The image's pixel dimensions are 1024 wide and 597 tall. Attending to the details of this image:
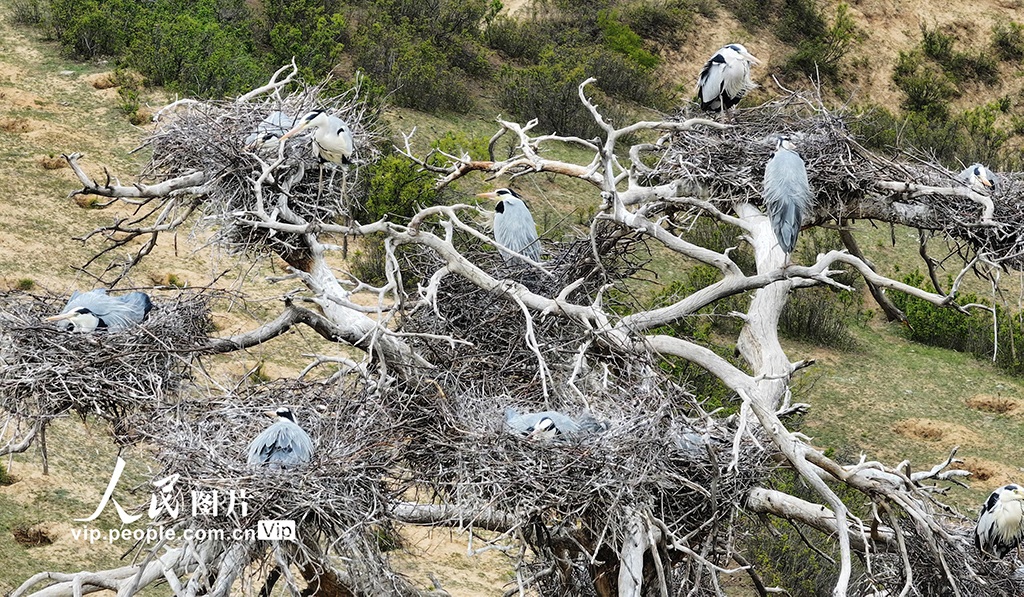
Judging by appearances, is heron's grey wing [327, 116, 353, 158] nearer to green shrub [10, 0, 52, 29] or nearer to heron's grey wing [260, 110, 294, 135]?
heron's grey wing [260, 110, 294, 135]

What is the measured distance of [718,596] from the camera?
4.55 m

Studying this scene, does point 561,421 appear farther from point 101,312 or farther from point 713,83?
point 713,83

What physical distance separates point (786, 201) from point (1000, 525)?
5.44 ft

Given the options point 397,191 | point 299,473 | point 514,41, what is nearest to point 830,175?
point 299,473

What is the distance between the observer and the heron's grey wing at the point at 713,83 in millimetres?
6453

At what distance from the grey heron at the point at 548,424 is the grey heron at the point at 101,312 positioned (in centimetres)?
180

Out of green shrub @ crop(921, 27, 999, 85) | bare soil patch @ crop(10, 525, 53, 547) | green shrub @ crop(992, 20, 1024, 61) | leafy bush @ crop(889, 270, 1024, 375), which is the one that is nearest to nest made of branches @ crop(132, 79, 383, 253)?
bare soil patch @ crop(10, 525, 53, 547)

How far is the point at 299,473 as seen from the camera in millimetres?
4008

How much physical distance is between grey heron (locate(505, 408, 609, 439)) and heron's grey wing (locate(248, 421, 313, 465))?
2.58ft

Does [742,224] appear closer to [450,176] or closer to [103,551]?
[450,176]

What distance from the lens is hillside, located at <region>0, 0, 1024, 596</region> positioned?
23.7 feet

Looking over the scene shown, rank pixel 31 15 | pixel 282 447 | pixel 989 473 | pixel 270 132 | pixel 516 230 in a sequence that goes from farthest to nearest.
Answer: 1. pixel 31 15
2. pixel 989 473
3. pixel 516 230
4. pixel 270 132
5. pixel 282 447

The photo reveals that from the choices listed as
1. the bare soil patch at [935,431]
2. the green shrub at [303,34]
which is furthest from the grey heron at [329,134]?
the green shrub at [303,34]

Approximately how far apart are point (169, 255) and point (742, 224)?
6349 mm
